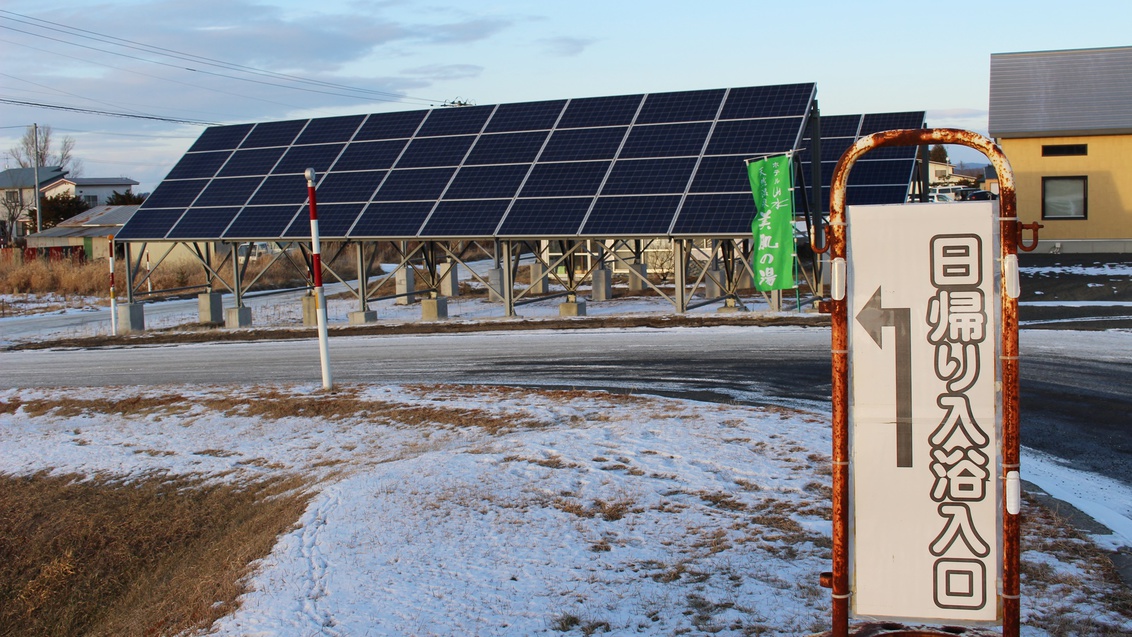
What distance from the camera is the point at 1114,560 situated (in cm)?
585

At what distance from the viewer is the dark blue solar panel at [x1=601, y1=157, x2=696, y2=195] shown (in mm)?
22891

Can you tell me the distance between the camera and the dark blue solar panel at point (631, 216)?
21.8 meters

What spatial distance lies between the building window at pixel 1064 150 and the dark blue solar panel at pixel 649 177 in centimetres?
1669

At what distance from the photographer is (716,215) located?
21.4 metres

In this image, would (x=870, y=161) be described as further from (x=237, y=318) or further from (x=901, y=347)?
(x=901, y=347)

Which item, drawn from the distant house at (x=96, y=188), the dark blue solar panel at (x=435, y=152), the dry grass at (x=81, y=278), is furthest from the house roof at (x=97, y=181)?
the dark blue solar panel at (x=435, y=152)

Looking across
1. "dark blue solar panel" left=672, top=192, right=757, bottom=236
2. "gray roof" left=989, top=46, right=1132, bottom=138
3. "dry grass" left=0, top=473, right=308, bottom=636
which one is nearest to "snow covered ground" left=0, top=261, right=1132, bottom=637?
"dry grass" left=0, top=473, right=308, bottom=636

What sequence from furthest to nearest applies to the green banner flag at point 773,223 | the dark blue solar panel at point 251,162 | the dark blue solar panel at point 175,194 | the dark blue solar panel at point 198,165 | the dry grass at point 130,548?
the dark blue solar panel at point 198,165 → the dark blue solar panel at point 251,162 → the dark blue solar panel at point 175,194 → the green banner flag at point 773,223 → the dry grass at point 130,548

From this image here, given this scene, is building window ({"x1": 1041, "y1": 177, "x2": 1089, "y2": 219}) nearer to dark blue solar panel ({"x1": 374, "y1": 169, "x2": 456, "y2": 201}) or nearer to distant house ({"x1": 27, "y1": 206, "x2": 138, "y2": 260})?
dark blue solar panel ({"x1": 374, "y1": 169, "x2": 456, "y2": 201})

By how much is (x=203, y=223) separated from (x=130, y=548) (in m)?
20.5

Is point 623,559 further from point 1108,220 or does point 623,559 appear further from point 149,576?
point 1108,220

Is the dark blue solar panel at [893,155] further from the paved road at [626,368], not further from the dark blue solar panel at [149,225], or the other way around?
the dark blue solar panel at [149,225]

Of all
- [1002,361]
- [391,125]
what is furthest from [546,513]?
[391,125]

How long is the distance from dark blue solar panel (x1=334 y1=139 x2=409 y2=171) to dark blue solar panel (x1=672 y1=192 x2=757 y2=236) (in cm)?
979
